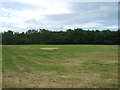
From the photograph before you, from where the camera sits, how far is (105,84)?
4.73 meters

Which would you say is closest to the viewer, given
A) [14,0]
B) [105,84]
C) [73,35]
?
[14,0]

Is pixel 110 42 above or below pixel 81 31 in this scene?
below

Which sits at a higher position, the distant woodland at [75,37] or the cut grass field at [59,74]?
the distant woodland at [75,37]

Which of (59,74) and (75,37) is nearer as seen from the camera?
(59,74)

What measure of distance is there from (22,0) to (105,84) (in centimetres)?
324

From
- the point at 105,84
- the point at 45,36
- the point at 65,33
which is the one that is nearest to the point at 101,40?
the point at 65,33

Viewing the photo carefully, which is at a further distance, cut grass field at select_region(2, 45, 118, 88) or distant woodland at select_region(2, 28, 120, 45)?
distant woodland at select_region(2, 28, 120, 45)

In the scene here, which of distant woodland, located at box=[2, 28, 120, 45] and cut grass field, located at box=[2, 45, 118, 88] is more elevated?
distant woodland, located at box=[2, 28, 120, 45]

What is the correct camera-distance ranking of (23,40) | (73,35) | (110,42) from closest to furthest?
(23,40) < (110,42) < (73,35)

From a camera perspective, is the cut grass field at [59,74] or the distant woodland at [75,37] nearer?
the cut grass field at [59,74]

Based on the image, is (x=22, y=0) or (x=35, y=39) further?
(x=35, y=39)

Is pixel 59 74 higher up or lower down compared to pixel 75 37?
lower down

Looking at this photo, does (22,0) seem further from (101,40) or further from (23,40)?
(101,40)

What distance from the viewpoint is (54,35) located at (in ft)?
150
